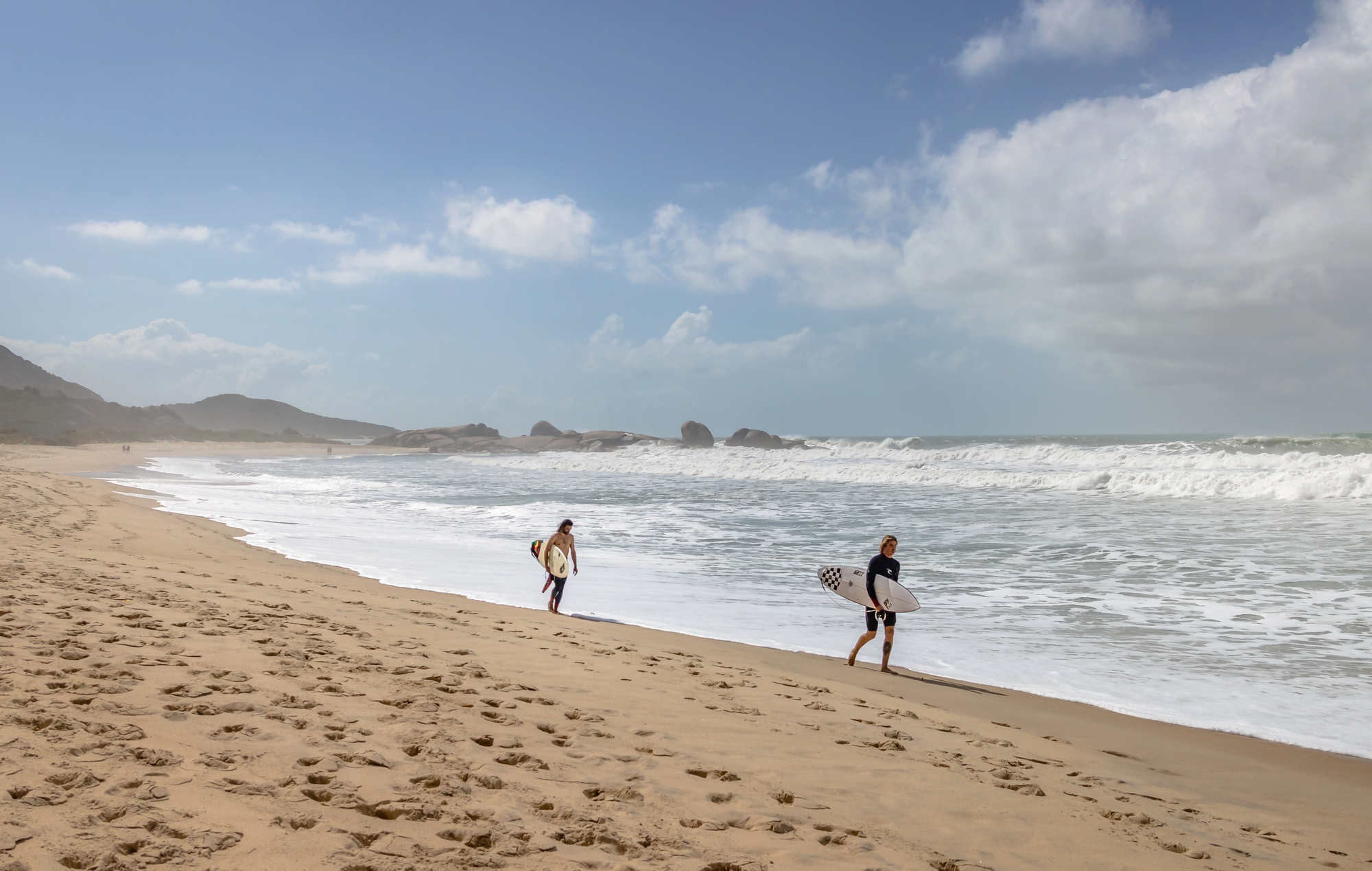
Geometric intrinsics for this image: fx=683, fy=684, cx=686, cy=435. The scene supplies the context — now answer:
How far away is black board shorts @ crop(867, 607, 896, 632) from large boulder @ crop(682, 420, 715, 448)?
62574 millimetres

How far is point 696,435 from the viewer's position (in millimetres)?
71250

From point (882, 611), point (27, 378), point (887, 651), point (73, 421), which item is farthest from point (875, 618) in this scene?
point (27, 378)

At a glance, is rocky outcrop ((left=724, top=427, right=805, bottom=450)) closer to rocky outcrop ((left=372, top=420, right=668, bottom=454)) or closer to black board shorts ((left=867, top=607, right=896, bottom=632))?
rocky outcrop ((left=372, top=420, right=668, bottom=454))

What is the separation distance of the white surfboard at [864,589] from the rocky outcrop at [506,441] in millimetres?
57956

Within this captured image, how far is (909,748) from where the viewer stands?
4.66 metres

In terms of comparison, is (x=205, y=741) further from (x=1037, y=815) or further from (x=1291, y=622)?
(x=1291, y=622)

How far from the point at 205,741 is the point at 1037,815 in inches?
171

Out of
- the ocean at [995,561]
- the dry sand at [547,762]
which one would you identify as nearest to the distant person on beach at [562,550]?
the ocean at [995,561]

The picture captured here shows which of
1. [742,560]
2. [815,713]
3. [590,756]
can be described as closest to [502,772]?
[590,756]

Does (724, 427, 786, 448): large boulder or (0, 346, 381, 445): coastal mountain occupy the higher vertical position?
(724, 427, 786, 448): large boulder

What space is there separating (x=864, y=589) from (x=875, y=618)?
0.81 meters

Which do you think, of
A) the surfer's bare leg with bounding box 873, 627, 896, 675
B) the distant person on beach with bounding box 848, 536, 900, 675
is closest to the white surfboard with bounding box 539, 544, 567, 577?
the distant person on beach with bounding box 848, 536, 900, 675

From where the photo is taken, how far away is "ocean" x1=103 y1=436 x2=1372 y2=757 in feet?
22.8

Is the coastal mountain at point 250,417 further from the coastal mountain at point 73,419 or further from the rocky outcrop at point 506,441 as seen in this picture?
the rocky outcrop at point 506,441
